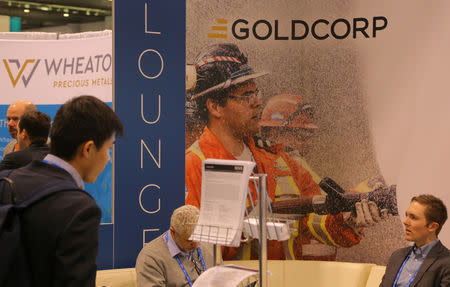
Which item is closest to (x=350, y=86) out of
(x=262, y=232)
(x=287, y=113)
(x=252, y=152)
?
(x=287, y=113)

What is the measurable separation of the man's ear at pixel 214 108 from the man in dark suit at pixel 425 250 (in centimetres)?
204

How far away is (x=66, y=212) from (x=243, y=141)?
12.6 feet

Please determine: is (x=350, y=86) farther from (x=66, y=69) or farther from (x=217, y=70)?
(x=66, y=69)

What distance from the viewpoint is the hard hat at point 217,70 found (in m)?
4.96

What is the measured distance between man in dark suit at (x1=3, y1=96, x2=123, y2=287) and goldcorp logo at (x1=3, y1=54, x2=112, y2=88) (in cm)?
394

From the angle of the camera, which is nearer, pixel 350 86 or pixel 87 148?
pixel 87 148

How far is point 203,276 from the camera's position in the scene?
225cm

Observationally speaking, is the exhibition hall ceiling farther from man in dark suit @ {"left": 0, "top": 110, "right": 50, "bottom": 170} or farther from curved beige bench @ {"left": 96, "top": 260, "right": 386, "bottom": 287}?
curved beige bench @ {"left": 96, "top": 260, "right": 386, "bottom": 287}

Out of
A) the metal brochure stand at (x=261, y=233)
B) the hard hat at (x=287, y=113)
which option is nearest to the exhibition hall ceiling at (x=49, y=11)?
the hard hat at (x=287, y=113)

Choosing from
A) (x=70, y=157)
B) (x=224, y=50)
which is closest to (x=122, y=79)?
(x=224, y=50)

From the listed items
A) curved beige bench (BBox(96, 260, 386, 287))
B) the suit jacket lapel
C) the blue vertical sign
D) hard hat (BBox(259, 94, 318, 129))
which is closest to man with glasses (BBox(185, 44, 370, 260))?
hard hat (BBox(259, 94, 318, 129))

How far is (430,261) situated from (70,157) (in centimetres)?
274

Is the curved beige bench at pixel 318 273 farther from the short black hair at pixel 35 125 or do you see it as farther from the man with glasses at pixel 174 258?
the short black hair at pixel 35 125

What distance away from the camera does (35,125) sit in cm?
328
